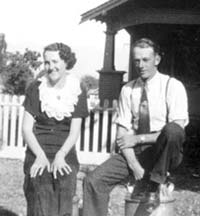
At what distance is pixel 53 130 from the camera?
4.89 metres

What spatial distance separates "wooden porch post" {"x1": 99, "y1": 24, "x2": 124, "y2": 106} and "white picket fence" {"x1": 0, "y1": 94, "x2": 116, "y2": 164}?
6.11 metres

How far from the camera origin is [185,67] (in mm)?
17391

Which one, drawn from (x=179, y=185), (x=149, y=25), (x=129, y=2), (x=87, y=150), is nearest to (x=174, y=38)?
(x=149, y=25)

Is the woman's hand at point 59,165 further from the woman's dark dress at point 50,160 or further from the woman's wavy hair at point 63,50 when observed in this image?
the woman's wavy hair at point 63,50

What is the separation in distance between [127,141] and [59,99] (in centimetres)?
67

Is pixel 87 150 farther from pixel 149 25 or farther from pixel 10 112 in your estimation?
pixel 149 25

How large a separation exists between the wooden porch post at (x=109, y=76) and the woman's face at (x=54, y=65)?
12.1 m

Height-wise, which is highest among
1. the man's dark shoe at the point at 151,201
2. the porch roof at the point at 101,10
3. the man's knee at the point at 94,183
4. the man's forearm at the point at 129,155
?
the porch roof at the point at 101,10

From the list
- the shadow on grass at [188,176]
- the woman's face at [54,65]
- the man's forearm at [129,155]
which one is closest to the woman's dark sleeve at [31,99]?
Result: the woman's face at [54,65]

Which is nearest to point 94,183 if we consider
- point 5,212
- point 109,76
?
point 5,212

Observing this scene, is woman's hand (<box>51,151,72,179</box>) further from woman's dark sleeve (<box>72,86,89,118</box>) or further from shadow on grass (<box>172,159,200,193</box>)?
shadow on grass (<box>172,159,200,193</box>)

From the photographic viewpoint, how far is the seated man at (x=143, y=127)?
490 cm

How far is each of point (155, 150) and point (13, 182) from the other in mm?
4084

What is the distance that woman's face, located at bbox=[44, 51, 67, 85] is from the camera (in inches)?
189
